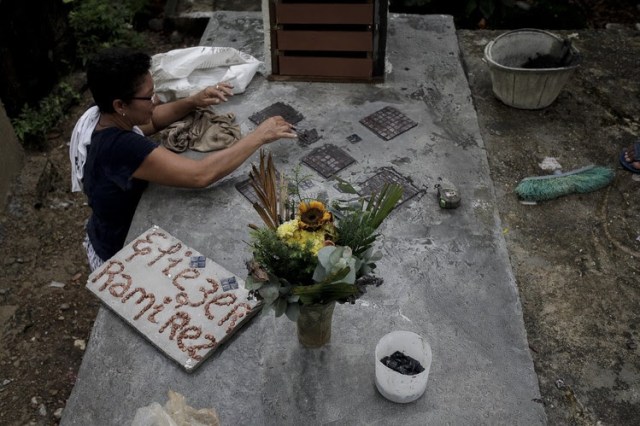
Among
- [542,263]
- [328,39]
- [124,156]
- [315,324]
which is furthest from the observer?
[328,39]

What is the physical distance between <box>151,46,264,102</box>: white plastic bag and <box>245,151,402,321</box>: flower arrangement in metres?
2.11

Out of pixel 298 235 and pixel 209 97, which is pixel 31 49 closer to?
pixel 209 97

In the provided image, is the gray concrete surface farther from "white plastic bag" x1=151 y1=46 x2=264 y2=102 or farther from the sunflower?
the sunflower

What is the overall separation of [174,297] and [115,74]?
40.8 inches

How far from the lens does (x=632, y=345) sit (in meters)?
3.25

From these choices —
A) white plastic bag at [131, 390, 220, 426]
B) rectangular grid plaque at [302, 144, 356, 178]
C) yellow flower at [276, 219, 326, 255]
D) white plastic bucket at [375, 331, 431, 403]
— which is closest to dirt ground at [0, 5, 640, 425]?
white plastic bucket at [375, 331, 431, 403]

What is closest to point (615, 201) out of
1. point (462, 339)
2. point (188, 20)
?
point (462, 339)

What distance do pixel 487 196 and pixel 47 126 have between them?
11.5 ft

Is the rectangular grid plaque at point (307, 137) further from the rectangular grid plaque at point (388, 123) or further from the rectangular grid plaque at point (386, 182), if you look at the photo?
the rectangular grid plaque at point (386, 182)

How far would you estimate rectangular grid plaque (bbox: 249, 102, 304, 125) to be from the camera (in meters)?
3.82

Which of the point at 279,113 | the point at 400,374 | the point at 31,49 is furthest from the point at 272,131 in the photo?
the point at 31,49

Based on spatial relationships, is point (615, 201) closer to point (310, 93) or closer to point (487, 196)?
point (487, 196)


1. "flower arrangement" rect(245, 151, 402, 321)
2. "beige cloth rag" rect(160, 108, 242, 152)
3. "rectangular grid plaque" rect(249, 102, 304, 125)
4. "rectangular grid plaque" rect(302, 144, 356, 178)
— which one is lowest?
"rectangular grid plaque" rect(302, 144, 356, 178)

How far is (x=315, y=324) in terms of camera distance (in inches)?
93.0
